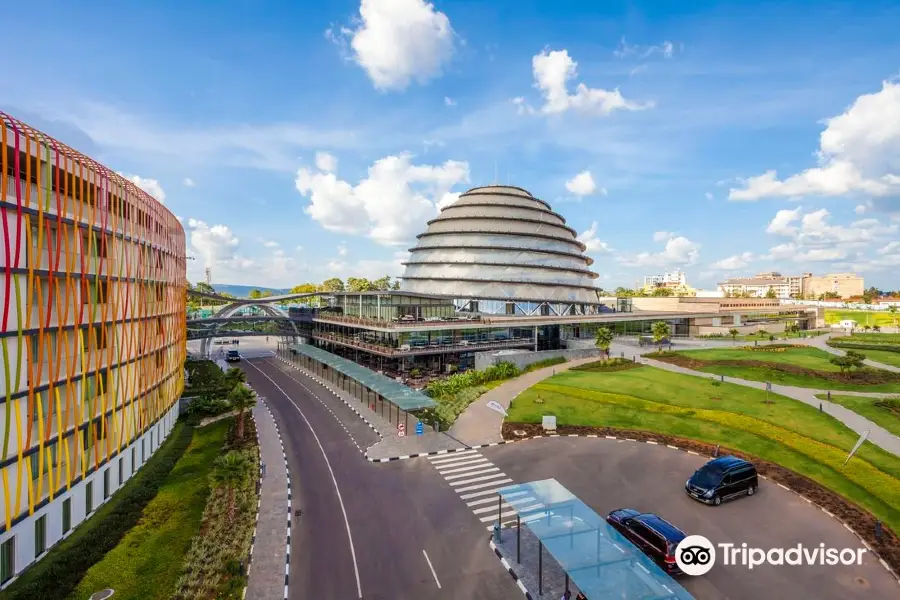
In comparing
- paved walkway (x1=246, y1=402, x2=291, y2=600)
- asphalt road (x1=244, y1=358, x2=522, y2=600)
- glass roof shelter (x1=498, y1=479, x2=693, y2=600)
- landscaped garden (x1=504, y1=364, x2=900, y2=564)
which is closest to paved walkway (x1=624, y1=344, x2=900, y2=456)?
landscaped garden (x1=504, y1=364, x2=900, y2=564)

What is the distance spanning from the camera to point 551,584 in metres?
16.9

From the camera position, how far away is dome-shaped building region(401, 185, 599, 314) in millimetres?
80625

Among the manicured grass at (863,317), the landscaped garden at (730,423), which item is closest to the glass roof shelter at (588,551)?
the landscaped garden at (730,423)

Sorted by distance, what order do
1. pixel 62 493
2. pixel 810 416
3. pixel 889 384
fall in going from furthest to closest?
pixel 889 384
pixel 810 416
pixel 62 493

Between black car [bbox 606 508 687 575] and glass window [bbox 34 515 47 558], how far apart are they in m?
26.6

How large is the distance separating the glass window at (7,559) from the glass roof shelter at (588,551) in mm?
20958

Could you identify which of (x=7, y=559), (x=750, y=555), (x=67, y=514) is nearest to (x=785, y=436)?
(x=750, y=555)

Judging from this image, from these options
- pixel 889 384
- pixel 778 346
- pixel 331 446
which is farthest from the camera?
pixel 778 346

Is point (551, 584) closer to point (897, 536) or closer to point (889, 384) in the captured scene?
point (897, 536)

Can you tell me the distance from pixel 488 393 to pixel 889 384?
43.6m

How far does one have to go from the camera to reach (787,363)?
56.6 m

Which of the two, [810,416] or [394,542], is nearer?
[394,542]

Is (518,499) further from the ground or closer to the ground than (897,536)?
further from the ground

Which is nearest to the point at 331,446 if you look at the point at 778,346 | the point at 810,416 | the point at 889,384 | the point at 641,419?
the point at 641,419
